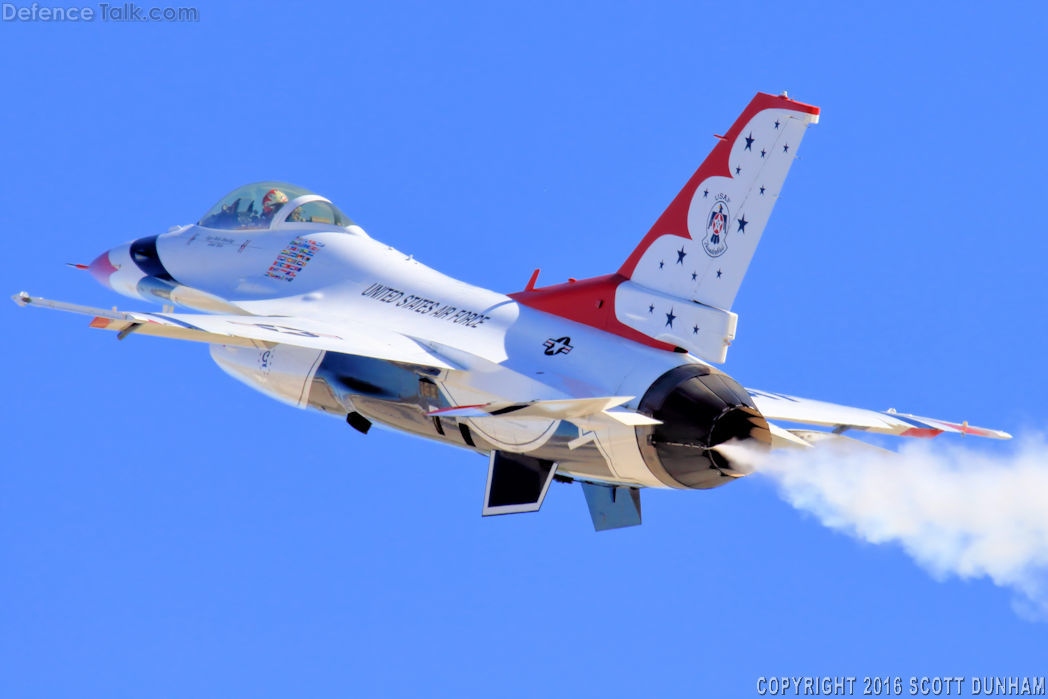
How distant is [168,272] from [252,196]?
1.55 metres

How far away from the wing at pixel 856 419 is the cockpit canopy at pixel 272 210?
21.1 ft

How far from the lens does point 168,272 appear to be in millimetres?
22953

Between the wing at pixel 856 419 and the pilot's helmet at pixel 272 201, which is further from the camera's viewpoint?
the pilot's helmet at pixel 272 201

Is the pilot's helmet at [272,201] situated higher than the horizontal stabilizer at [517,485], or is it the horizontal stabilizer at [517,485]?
the pilot's helmet at [272,201]

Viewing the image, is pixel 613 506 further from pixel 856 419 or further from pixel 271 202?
pixel 271 202

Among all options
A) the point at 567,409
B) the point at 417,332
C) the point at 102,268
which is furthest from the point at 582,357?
the point at 102,268

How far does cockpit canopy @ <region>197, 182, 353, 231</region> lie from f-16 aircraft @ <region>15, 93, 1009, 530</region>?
1711 mm

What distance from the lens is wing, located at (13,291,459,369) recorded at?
57.4 ft

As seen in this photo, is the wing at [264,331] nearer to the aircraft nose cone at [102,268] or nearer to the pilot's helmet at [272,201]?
the pilot's helmet at [272,201]

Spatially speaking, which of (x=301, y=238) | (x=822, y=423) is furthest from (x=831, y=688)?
(x=301, y=238)

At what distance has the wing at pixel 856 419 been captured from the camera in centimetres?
1919

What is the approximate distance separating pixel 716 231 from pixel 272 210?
7.22 metres

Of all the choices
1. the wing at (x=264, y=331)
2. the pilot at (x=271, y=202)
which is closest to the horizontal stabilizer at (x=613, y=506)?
the wing at (x=264, y=331)

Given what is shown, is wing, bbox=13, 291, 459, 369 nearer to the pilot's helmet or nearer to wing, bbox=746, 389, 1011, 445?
the pilot's helmet
